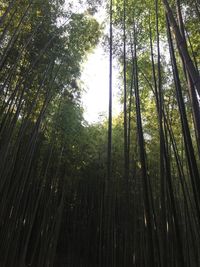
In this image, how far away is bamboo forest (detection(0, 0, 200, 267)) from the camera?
4.23 meters

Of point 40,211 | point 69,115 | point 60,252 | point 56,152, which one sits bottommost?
point 60,252

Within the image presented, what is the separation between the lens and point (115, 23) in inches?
216

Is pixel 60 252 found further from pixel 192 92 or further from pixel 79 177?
pixel 192 92

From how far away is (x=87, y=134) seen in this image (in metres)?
8.30

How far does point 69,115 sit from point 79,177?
2.10 meters

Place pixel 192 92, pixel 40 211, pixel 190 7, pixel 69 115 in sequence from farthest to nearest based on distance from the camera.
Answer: pixel 69 115, pixel 40 211, pixel 190 7, pixel 192 92

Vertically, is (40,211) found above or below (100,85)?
below

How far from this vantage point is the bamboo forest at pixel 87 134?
13.9ft

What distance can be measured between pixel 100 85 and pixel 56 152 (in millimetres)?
2020

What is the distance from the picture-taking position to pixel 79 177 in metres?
8.16

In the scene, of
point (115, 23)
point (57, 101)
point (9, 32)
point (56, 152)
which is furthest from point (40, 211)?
point (115, 23)

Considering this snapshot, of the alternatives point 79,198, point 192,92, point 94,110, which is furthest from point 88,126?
point 192,92

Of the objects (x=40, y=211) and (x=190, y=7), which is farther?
(x=40, y=211)

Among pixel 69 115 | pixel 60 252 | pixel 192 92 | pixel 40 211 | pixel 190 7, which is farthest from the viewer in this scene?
pixel 60 252
